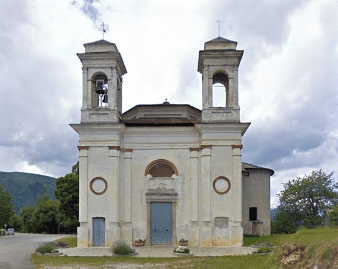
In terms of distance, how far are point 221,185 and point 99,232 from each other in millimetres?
7073

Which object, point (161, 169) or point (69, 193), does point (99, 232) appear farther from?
point (69, 193)

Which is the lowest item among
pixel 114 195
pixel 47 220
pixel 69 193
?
pixel 47 220

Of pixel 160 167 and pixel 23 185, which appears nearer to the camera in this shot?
pixel 160 167

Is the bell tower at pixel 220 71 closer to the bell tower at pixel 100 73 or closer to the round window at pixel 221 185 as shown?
the round window at pixel 221 185

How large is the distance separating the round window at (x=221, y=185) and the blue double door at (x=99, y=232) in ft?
21.0

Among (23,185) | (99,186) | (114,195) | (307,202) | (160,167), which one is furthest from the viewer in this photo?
(23,185)

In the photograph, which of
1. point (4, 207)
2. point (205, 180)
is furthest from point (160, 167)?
point (4, 207)

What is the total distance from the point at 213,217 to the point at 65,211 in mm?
21696

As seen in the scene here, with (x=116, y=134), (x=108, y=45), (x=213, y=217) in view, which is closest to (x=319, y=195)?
(x=213, y=217)

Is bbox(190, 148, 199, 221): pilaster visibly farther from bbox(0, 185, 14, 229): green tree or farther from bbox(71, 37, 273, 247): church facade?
bbox(0, 185, 14, 229): green tree

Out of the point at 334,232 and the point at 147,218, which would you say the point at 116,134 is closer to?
the point at 147,218

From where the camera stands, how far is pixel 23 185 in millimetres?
150375

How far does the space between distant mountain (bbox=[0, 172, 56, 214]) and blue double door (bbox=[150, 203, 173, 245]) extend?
129m

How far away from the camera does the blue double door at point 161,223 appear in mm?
21656
